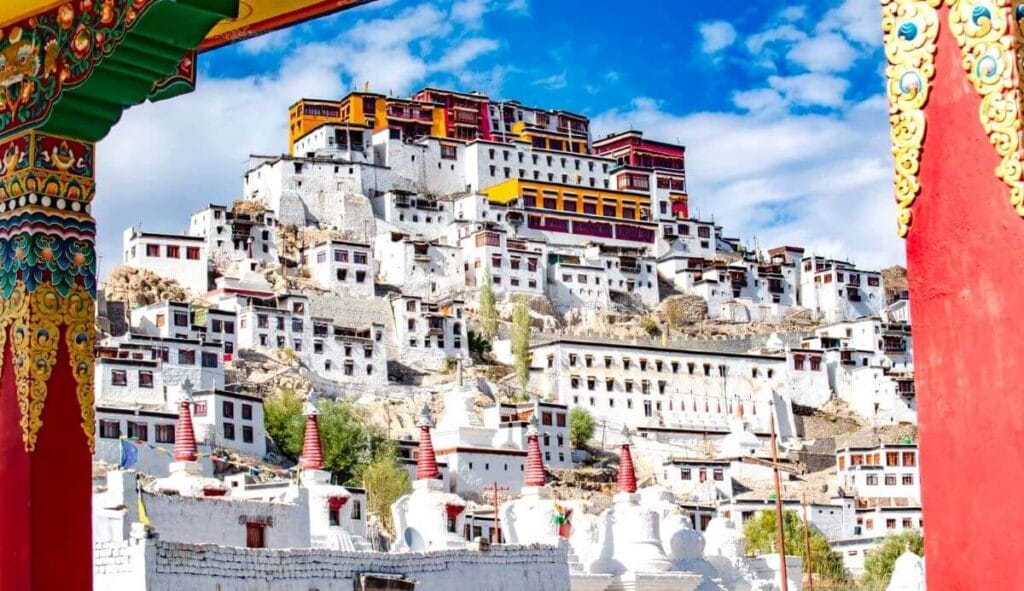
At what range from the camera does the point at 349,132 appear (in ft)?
232

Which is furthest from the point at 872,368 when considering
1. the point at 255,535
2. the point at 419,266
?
the point at 255,535

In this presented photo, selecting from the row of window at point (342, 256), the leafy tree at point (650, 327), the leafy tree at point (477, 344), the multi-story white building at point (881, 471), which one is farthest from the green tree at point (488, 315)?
→ the multi-story white building at point (881, 471)

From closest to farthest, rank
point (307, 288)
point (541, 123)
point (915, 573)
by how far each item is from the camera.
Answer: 1. point (915, 573)
2. point (307, 288)
3. point (541, 123)

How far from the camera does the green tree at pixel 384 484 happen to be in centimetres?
4228

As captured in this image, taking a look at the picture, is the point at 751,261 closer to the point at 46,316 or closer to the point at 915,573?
the point at 915,573

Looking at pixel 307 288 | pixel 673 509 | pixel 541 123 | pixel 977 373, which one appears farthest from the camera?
pixel 541 123

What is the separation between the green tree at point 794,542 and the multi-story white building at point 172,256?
2212cm

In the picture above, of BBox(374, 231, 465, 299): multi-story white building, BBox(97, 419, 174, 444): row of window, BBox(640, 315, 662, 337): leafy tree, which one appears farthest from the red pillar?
BBox(640, 315, 662, 337): leafy tree

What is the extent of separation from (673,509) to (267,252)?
124 feet

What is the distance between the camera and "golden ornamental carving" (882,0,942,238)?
3.26 meters

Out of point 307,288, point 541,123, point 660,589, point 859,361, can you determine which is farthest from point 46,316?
point 541,123

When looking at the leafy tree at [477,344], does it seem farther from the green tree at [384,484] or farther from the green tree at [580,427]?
the green tree at [384,484]

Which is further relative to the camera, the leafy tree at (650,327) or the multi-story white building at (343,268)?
the leafy tree at (650,327)

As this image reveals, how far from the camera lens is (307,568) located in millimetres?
18578
